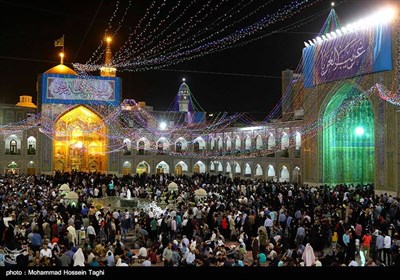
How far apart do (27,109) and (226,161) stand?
58.9 ft

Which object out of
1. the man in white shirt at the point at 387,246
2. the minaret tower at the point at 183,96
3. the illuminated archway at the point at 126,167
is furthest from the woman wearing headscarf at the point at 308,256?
the minaret tower at the point at 183,96

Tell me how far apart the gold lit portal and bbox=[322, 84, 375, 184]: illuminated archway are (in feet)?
61.7

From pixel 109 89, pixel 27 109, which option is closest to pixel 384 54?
pixel 109 89

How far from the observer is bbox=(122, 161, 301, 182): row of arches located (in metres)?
32.2

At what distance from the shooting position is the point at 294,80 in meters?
33.3

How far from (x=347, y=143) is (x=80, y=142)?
22.1 metres

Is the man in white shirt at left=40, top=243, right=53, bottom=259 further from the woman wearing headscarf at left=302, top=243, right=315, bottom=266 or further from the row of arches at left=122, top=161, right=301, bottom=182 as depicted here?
the row of arches at left=122, top=161, right=301, bottom=182

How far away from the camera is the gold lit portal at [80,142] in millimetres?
36625

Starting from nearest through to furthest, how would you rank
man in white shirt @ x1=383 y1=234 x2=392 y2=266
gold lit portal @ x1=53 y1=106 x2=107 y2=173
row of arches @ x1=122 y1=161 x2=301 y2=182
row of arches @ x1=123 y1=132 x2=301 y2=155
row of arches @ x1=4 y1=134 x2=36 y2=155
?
1. man in white shirt @ x1=383 y1=234 x2=392 y2=266
2. row of arches @ x1=122 y1=161 x2=301 y2=182
3. row of arches @ x1=123 y1=132 x2=301 y2=155
4. row of arches @ x1=4 y1=134 x2=36 y2=155
5. gold lit portal @ x1=53 y1=106 x2=107 y2=173

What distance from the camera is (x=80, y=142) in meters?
37.8

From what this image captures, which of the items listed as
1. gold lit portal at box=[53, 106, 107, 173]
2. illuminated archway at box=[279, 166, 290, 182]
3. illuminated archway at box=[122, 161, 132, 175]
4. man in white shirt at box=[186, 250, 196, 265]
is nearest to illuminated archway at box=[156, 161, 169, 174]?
illuminated archway at box=[122, 161, 132, 175]

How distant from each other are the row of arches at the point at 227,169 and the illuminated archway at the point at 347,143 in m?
A: 3.60

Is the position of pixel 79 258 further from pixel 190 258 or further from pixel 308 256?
pixel 308 256

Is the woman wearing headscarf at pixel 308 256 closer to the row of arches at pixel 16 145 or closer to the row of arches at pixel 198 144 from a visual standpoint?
the row of arches at pixel 198 144
